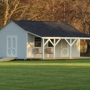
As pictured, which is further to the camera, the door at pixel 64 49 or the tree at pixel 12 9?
the tree at pixel 12 9

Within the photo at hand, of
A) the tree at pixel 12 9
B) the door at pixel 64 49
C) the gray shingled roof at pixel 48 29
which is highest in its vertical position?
the tree at pixel 12 9

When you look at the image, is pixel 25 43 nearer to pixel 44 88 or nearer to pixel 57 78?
pixel 57 78

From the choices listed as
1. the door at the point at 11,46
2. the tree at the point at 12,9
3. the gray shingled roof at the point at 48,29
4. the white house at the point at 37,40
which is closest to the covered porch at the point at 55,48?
the white house at the point at 37,40

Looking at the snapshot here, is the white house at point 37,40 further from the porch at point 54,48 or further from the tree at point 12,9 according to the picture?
the tree at point 12,9

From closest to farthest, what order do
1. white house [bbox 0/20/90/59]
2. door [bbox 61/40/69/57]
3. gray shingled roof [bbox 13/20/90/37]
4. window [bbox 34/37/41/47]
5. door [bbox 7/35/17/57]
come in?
white house [bbox 0/20/90/59]
gray shingled roof [bbox 13/20/90/37]
door [bbox 7/35/17/57]
window [bbox 34/37/41/47]
door [bbox 61/40/69/57]

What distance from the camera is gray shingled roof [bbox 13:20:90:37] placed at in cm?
4866

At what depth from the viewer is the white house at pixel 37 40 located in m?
48.2

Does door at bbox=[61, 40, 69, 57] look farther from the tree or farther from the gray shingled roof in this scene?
the tree

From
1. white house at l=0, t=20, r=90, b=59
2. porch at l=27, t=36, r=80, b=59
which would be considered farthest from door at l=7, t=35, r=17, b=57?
porch at l=27, t=36, r=80, b=59

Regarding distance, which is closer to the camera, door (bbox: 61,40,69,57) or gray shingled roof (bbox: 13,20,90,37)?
gray shingled roof (bbox: 13,20,90,37)

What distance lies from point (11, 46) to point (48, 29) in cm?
425

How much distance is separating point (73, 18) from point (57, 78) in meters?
40.4

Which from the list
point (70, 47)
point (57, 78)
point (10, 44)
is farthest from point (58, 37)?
point (57, 78)

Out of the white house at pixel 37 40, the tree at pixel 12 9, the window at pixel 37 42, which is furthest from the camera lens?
the tree at pixel 12 9
